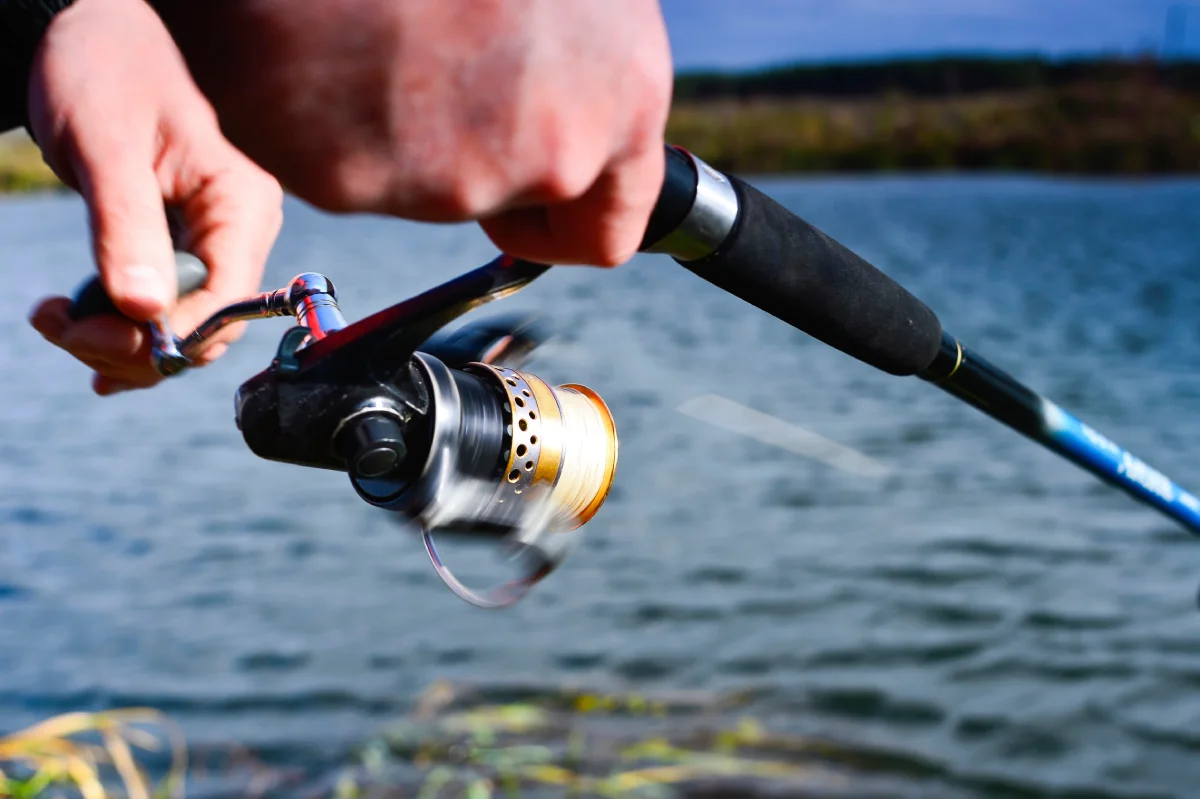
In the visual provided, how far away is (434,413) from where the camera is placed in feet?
3.39

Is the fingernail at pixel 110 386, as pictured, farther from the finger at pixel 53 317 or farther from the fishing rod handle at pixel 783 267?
the fishing rod handle at pixel 783 267

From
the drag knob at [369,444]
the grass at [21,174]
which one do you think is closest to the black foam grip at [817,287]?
the drag knob at [369,444]

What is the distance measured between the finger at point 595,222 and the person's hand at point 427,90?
51 millimetres

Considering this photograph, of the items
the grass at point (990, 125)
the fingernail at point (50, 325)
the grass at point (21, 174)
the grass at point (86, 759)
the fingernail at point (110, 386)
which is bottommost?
the grass at point (86, 759)

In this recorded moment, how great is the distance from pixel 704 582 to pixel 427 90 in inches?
257

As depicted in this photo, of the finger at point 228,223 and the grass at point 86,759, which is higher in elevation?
the finger at point 228,223

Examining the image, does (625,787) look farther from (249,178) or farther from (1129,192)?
(1129,192)

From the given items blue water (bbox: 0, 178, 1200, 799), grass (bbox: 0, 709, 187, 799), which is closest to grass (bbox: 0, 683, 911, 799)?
grass (bbox: 0, 709, 187, 799)

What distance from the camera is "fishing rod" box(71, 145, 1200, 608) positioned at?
0.98 meters

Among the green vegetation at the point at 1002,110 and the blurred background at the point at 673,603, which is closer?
the blurred background at the point at 673,603

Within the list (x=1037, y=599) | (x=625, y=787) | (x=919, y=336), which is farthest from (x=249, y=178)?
(x=1037, y=599)

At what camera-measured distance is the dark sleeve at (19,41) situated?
1262 mm

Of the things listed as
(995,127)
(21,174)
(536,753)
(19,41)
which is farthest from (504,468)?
(995,127)

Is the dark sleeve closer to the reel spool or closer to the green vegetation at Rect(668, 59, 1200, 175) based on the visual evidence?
the reel spool
